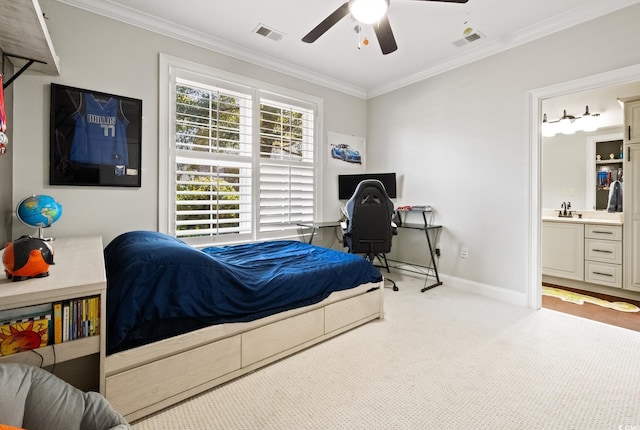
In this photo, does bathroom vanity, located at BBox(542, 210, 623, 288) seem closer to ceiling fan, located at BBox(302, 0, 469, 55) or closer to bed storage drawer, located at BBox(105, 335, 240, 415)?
ceiling fan, located at BBox(302, 0, 469, 55)

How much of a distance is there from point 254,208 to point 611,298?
4.18 m

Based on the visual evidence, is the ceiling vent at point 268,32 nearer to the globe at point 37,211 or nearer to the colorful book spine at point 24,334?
the globe at point 37,211

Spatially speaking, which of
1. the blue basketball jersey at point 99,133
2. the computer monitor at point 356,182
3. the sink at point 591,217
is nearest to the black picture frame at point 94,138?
the blue basketball jersey at point 99,133

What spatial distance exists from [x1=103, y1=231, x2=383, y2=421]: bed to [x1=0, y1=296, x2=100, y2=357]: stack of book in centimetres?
15

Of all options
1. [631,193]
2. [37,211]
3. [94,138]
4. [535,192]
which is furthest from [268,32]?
[631,193]

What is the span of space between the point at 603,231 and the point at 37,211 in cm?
545

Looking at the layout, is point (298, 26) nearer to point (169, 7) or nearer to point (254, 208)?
point (169, 7)

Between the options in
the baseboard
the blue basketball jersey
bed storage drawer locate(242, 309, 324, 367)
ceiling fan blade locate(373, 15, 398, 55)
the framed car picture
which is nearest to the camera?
bed storage drawer locate(242, 309, 324, 367)

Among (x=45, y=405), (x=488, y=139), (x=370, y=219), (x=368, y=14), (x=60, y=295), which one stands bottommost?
(x=45, y=405)

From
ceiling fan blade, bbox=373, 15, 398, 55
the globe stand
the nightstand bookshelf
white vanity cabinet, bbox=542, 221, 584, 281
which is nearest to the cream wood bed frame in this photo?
the nightstand bookshelf

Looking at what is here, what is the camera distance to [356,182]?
4.28 m

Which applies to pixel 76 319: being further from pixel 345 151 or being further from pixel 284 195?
pixel 345 151

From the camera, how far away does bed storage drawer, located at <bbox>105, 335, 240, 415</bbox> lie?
139cm

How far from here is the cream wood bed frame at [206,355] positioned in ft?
4.61
